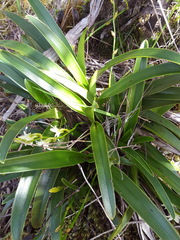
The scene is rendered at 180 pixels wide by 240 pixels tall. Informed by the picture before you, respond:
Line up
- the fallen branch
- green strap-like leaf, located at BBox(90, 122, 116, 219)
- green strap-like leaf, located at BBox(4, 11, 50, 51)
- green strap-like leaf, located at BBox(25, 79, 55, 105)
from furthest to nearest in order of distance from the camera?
the fallen branch, green strap-like leaf, located at BBox(4, 11, 50, 51), green strap-like leaf, located at BBox(25, 79, 55, 105), green strap-like leaf, located at BBox(90, 122, 116, 219)

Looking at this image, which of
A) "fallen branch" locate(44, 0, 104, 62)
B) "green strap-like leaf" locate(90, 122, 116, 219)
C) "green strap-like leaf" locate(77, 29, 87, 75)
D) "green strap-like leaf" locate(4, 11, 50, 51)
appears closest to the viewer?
"green strap-like leaf" locate(90, 122, 116, 219)

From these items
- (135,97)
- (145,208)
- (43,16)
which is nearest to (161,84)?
(135,97)

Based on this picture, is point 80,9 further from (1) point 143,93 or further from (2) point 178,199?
(2) point 178,199

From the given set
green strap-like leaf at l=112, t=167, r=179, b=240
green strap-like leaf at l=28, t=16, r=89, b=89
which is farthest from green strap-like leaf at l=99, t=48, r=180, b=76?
green strap-like leaf at l=112, t=167, r=179, b=240

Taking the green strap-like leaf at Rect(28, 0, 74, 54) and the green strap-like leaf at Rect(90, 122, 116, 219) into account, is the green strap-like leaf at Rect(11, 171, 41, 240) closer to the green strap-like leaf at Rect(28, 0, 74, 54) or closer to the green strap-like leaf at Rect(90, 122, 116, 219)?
the green strap-like leaf at Rect(90, 122, 116, 219)

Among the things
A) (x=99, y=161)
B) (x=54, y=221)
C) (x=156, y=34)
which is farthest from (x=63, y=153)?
(x=156, y=34)

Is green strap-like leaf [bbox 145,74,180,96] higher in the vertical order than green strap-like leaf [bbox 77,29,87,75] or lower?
lower

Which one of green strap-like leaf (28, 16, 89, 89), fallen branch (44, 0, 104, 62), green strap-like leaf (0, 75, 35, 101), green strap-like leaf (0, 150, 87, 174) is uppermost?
fallen branch (44, 0, 104, 62)
